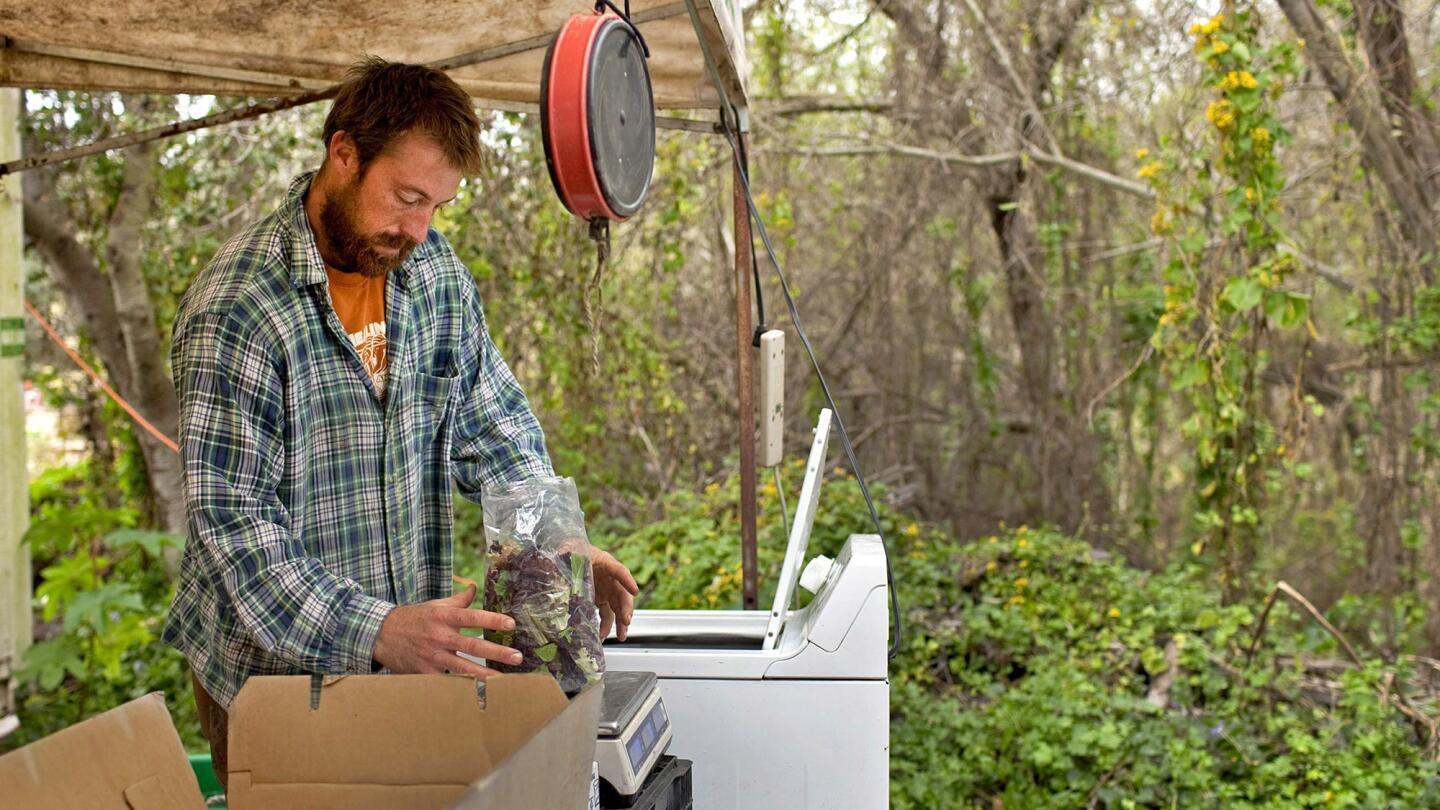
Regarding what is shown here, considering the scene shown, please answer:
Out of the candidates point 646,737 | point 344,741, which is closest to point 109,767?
point 344,741

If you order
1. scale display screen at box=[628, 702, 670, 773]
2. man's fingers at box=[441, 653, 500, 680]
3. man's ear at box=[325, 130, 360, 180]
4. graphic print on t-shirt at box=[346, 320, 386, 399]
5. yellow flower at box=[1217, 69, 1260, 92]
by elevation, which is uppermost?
yellow flower at box=[1217, 69, 1260, 92]

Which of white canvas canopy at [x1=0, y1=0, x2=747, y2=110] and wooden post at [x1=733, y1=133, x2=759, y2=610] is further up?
white canvas canopy at [x1=0, y1=0, x2=747, y2=110]

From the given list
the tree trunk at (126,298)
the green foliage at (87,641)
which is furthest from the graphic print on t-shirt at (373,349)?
the tree trunk at (126,298)

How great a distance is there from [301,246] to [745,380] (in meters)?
1.28

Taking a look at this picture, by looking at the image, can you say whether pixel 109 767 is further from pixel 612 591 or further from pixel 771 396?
pixel 771 396

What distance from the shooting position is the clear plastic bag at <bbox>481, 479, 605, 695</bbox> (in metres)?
1.73

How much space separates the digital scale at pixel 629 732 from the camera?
5.43ft

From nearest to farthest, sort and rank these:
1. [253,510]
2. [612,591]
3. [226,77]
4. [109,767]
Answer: [109,767] → [253,510] → [612,591] → [226,77]

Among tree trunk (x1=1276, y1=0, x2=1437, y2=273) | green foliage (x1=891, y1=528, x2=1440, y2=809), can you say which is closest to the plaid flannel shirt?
green foliage (x1=891, y1=528, x2=1440, y2=809)

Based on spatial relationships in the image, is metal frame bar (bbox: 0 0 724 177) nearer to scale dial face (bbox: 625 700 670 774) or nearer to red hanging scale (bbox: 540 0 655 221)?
red hanging scale (bbox: 540 0 655 221)

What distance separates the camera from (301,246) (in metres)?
2.01

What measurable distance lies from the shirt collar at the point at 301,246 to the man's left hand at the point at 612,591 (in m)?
0.62

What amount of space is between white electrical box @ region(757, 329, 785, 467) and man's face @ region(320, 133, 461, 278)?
98cm

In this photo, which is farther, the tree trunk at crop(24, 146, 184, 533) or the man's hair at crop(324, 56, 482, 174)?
the tree trunk at crop(24, 146, 184, 533)
